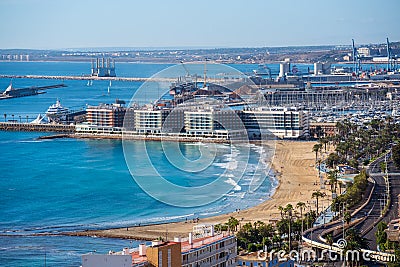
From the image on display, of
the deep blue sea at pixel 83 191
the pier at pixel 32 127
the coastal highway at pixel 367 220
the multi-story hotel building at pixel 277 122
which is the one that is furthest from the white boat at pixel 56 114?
the coastal highway at pixel 367 220

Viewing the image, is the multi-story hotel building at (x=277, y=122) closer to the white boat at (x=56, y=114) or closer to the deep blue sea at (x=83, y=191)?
the deep blue sea at (x=83, y=191)

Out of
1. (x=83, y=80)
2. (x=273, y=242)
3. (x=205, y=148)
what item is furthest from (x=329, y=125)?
(x=83, y=80)

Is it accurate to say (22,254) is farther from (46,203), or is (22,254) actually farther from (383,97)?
(383,97)

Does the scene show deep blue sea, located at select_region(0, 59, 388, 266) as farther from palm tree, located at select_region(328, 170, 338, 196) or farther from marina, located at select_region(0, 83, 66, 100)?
marina, located at select_region(0, 83, 66, 100)

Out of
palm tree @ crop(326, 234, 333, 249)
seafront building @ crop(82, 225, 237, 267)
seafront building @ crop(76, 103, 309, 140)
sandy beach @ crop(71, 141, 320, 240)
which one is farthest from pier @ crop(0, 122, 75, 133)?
seafront building @ crop(82, 225, 237, 267)

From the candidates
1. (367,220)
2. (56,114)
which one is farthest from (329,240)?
(56,114)

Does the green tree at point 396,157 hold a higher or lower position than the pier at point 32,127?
higher

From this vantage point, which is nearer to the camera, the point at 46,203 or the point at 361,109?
the point at 46,203
